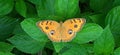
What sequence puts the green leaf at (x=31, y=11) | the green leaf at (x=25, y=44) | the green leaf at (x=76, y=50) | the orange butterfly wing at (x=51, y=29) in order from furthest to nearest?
the green leaf at (x=31, y=11) < the green leaf at (x=25, y=44) < the green leaf at (x=76, y=50) < the orange butterfly wing at (x=51, y=29)

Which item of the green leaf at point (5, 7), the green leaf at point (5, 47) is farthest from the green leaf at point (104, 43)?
the green leaf at point (5, 7)

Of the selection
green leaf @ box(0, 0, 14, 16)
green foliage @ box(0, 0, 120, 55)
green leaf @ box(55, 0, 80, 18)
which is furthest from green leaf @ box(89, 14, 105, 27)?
green leaf @ box(0, 0, 14, 16)

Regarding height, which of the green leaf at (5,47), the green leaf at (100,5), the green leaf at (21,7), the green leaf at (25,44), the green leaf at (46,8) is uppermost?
the green leaf at (46,8)

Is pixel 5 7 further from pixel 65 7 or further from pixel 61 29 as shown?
pixel 61 29

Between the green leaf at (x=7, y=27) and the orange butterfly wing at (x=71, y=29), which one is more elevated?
the orange butterfly wing at (x=71, y=29)

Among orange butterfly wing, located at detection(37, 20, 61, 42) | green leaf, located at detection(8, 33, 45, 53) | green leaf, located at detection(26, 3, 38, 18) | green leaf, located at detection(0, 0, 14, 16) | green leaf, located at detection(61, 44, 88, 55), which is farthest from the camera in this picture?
green leaf, located at detection(26, 3, 38, 18)

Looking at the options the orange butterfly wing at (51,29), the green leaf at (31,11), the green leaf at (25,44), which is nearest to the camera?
the orange butterfly wing at (51,29)

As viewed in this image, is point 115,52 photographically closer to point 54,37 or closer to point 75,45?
point 75,45

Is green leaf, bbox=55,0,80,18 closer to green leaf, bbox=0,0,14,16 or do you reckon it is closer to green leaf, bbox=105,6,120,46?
green leaf, bbox=105,6,120,46

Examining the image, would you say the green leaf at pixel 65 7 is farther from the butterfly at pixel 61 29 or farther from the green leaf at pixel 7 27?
the green leaf at pixel 7 27

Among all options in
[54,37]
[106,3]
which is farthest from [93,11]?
[54,37]
